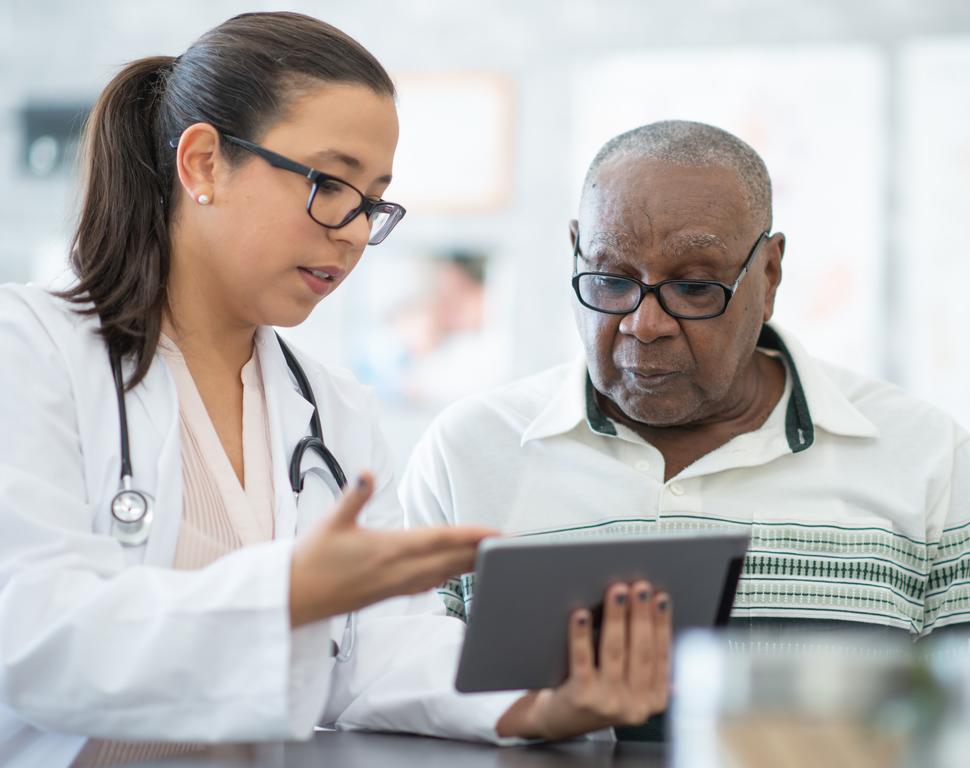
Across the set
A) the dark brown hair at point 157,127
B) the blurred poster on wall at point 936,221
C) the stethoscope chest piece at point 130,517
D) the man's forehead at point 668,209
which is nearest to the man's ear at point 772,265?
the man's forehead at point 668,209

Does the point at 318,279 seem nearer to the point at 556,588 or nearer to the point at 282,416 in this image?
the point at 282,416

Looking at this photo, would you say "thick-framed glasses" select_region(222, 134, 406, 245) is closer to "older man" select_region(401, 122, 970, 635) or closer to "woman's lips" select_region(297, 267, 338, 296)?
"woman's lips" select_region(297, 267, 338, 296)

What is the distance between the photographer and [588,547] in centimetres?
100

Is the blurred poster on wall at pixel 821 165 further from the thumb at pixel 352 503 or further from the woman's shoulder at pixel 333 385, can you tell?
the thumb at pixel 352 503

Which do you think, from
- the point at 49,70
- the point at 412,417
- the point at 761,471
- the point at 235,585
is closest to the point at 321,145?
the point at 235,585

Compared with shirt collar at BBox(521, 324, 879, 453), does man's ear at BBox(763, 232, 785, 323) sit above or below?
above

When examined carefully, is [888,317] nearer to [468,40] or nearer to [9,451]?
[468,40]

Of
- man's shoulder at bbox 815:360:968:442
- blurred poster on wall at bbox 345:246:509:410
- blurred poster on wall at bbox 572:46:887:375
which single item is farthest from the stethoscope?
blurred poster on wall at bbox 572:46:887:375

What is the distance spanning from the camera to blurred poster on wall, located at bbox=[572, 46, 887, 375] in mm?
3061

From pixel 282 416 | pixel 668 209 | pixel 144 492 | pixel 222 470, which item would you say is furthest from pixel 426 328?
pixel 144 492

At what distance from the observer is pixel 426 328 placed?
3309 mm

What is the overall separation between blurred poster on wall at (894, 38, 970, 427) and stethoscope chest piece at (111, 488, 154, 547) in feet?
A: 7.79

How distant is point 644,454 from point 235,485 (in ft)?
2.18

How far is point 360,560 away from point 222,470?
43 cm
